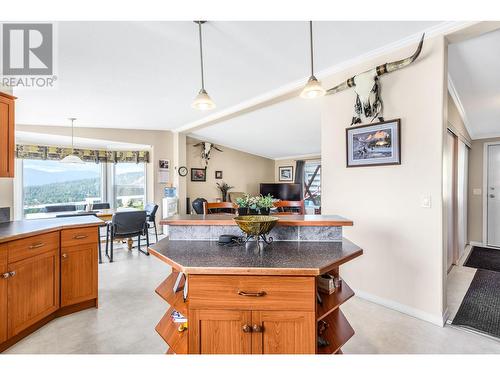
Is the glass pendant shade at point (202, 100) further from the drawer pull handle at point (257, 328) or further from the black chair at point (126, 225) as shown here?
the black chair at point (126, 225)

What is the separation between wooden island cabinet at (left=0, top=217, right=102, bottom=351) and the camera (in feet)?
5.99

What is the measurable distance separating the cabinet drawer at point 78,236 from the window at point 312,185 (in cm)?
589

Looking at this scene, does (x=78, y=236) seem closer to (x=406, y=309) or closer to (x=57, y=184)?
(x=406, y=309)

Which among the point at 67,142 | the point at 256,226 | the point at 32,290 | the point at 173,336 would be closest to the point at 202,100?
the point at 256,226

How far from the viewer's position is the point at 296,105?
13.3 feet

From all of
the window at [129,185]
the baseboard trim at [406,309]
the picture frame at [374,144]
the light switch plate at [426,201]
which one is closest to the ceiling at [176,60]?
the picture frame at [374,144]

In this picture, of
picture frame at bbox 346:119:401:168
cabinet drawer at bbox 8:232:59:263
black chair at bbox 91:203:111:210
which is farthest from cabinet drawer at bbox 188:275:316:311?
black chair at bbox 91:203:111:210

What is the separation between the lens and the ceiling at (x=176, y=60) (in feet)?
6.73

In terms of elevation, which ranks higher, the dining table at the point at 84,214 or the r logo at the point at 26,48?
the r logo at the point at 26,48

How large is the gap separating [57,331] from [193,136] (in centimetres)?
508

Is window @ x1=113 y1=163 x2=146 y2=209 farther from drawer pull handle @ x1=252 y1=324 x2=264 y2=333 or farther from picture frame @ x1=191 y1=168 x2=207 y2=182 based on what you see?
drawer pull handle @ x1=252 y1=324 x2=264 y2=333

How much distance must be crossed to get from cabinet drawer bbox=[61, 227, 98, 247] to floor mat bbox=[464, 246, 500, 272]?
481 centimetres
